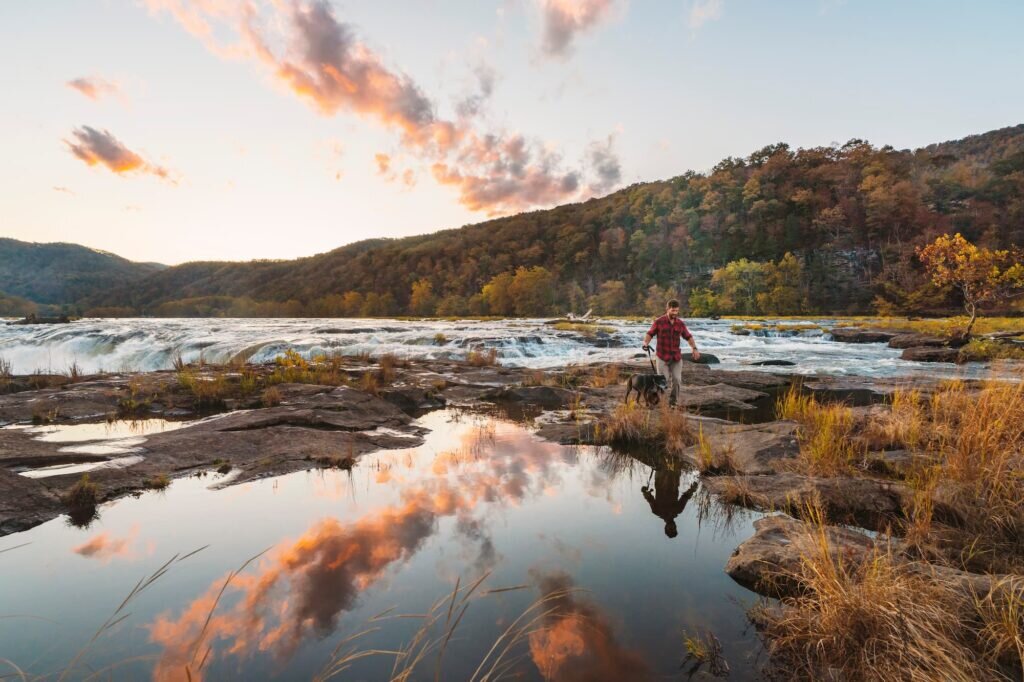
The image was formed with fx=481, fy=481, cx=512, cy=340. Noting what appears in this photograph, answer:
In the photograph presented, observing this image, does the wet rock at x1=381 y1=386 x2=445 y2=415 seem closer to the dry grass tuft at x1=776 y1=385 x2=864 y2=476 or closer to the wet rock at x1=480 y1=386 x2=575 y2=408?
the wet rock at x1=480 y1=386 x2=575 y2=408

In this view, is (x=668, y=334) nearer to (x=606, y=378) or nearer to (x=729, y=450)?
(x=729, y=450)

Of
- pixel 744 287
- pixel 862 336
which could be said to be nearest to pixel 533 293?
pixel 744 287

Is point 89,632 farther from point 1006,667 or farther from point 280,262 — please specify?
point 280,262

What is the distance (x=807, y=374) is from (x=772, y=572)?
1829 centimetres

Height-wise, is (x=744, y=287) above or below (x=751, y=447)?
above

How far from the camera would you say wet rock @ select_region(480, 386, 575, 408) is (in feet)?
45.0

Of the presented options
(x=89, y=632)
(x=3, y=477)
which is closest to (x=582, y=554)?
(x=89, y=632)

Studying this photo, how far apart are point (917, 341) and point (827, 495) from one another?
3000 cm

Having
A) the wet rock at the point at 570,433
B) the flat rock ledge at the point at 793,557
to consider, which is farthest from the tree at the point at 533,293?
the flat rock ledge at the point at 793,557

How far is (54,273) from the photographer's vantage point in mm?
149500

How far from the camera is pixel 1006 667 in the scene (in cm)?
260

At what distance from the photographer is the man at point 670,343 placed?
11094 millimetres

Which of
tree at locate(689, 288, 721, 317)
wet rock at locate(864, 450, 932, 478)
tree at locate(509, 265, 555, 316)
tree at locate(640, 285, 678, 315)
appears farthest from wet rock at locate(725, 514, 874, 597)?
tree at locate(509, 265, 555, 316)

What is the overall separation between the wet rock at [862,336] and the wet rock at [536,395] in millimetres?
29451
